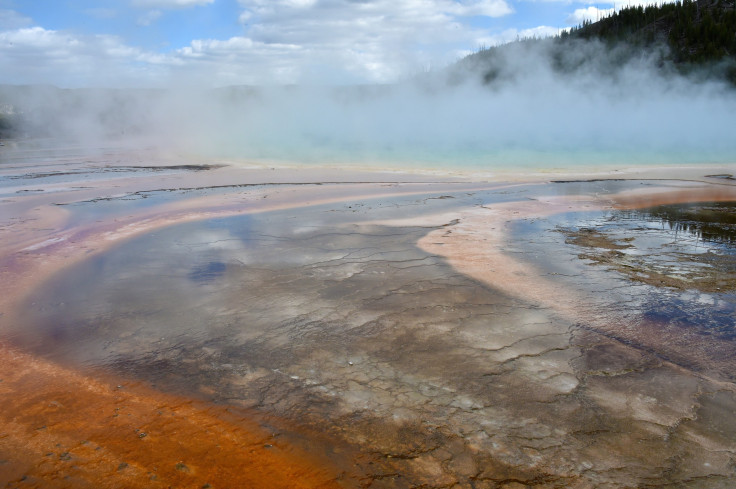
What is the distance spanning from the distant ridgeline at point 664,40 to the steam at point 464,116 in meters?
0.27

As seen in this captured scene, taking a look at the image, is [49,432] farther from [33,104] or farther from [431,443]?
[33,104]

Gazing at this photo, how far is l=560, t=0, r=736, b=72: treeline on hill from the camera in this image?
29.9m

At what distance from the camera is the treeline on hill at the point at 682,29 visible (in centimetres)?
2992

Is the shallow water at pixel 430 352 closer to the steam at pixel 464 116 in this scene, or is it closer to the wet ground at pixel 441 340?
the wet ground at pixel 441 340

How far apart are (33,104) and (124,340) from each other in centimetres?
3980

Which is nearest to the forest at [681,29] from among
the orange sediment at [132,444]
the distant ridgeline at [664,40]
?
the distant ridgeline at [664,40]

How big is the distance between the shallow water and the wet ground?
0.01 meters

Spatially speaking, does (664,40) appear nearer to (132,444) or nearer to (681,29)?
(681,29)

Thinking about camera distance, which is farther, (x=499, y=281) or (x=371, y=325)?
(x=499, y=281)

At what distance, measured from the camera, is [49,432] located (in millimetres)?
2396

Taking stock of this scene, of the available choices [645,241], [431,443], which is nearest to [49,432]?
[431,443]

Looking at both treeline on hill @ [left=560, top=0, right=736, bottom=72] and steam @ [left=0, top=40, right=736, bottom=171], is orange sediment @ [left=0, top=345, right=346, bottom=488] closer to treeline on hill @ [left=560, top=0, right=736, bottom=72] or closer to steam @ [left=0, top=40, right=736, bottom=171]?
steam @ [left=0, top=40, right=736, bottom=171]

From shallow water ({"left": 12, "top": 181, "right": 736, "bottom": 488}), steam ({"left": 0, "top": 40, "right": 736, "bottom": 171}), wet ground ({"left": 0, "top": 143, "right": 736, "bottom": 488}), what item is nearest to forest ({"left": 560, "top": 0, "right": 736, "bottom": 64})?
steam ({"left": 0, "top": 40, "right": 736, "bottom": 171})

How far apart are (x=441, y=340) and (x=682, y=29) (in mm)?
37064
